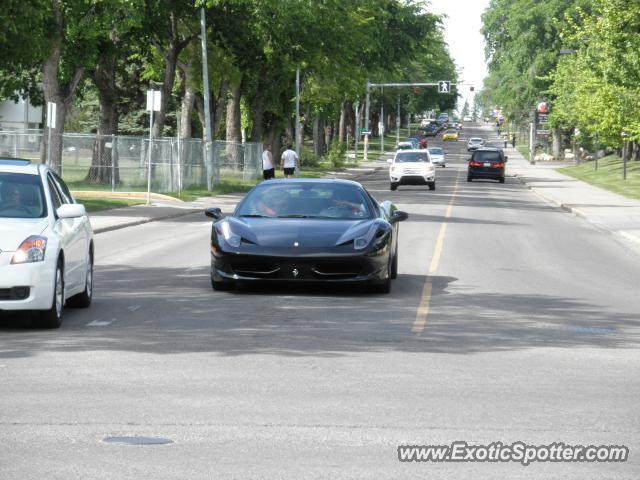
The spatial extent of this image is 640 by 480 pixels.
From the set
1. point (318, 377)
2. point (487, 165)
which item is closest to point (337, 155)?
point (487, 165)

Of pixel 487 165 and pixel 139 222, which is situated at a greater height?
pixel 487 165

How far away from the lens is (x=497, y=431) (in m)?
7.78

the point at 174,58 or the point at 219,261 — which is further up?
the point at 174,58

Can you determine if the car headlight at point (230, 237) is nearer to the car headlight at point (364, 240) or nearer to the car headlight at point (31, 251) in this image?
the car headlight at point (364, 240)

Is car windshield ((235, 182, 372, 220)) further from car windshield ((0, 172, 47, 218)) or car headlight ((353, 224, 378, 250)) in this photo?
car windshield ((0, 172, 47, 218))

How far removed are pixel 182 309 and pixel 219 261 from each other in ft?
5.01

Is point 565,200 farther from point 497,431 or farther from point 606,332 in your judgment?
point 497,431

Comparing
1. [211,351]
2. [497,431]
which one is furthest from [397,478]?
[211,351]

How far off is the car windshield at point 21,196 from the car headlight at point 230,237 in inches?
111

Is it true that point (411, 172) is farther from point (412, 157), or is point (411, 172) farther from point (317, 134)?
point (317, 134)

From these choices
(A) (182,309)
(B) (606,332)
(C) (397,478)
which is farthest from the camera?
(A) (182,309)

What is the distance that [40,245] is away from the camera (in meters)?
12.3

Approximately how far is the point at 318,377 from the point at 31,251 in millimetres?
3597

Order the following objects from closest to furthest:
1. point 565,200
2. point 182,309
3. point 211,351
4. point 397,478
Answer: point 397,478
point 211,351
point 182,309
point 565,200
